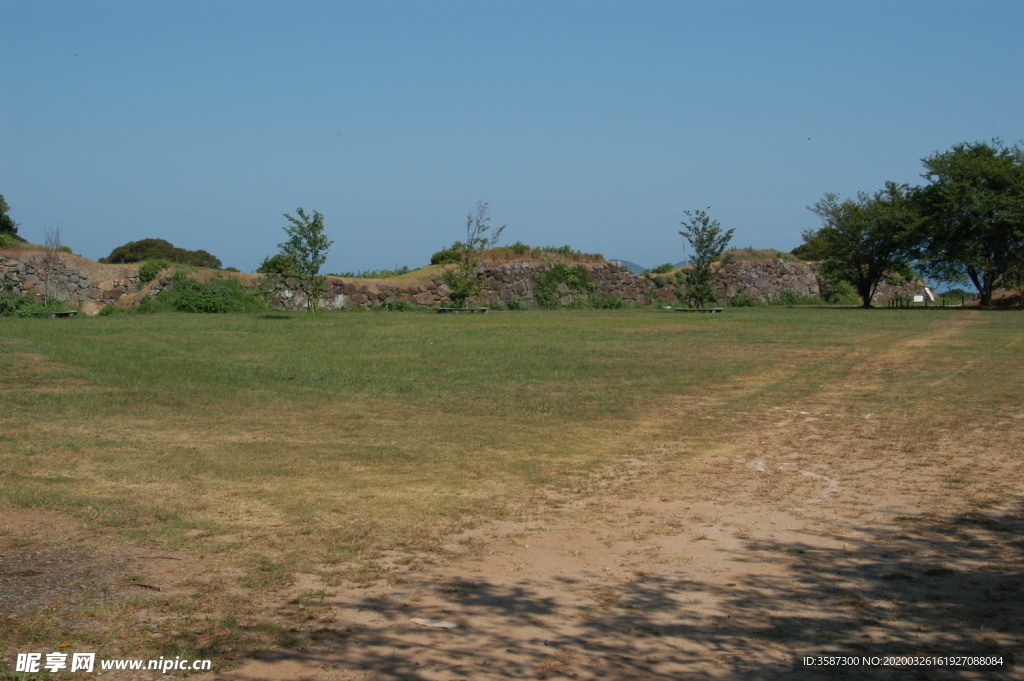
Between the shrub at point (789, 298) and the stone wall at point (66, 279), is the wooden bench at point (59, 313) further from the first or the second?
the shrub at point (789, 298)

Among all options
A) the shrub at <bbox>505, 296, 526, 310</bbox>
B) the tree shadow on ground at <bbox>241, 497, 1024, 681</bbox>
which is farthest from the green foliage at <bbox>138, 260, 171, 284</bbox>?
the tree shadow on ground at <bbox>241, 497, 1024, 681</bbox>

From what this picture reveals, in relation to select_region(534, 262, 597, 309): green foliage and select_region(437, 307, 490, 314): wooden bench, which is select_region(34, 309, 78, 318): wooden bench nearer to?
select_region(437, 307, 490, 314): wooden bench

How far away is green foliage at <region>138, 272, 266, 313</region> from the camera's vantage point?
1356 inches

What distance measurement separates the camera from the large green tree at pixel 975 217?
39.6 m

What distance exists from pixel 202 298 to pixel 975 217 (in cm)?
3338

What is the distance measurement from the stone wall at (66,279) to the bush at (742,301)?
29.3 meters

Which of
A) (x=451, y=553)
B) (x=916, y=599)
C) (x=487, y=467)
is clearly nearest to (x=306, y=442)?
(x=487, y=467)

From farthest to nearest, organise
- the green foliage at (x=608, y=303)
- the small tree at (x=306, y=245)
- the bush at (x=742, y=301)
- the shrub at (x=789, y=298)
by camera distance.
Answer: the shrub at (x=789, y=298)
the bush at (x=742, y=301)
the green foliage at (x=608, y=303)
the small tree at (x=306, y=245)

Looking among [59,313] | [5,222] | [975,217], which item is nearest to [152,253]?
[5,222]

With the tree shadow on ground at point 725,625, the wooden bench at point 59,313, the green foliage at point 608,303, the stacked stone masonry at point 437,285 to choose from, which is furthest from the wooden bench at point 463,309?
the tree shadow on ground at point 725,625

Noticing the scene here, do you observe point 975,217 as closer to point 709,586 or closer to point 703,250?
point 703,250

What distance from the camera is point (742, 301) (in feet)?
157

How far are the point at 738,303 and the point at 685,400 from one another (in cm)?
3668

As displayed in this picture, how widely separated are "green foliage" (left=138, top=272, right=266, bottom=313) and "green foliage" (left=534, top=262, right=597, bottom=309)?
1411 centimetres
